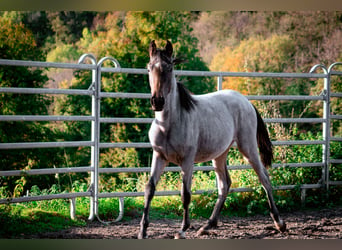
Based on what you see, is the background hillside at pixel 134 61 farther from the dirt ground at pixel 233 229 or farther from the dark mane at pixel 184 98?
the dark mane at pixel 184 98

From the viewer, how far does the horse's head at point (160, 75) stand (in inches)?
153

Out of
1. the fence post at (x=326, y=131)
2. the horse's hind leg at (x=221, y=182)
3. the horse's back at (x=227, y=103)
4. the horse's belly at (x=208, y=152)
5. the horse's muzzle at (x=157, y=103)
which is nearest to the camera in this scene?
the horse's muzzle at (x=157, y=103)

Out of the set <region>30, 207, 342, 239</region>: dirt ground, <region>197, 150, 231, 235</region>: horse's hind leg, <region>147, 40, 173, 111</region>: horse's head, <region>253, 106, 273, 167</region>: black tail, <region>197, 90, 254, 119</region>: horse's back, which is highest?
<region>147, 40, 173, 111</region>: horse's head

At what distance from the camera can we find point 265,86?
600 inches

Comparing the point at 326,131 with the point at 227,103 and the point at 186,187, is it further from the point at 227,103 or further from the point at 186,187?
the point at 186,187

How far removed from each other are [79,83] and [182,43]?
3266 mm

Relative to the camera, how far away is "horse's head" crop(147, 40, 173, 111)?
12.7ft

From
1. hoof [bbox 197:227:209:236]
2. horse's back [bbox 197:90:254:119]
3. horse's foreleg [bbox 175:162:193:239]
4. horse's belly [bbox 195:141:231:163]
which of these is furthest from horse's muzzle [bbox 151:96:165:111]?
hoof [bbox 197:227:209:236]

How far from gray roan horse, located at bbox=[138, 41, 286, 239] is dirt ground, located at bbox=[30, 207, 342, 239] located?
181 millimetres

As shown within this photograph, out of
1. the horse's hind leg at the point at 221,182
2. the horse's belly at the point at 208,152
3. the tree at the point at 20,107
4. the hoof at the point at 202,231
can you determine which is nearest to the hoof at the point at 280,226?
the horse's hind leg at the point at 221,182

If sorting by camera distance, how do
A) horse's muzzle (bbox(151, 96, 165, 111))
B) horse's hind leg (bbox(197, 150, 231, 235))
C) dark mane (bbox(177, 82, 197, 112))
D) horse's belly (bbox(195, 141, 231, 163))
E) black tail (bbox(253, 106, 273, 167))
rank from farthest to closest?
black tail (bbox(253, 106, 273, 167)) < horse's hind leg (bbox(197, 150, 231, 235)) < horse's belly (bbox(195, 141, 231, 163)) < dark mane (bbox(177, 82, 197, 112)) < horse's muzzle (bbox(151, 96, 165, 111))

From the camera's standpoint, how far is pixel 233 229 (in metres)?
5.04

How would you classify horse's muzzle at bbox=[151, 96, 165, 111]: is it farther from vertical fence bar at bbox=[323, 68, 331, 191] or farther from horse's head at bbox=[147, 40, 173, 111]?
vertical fence bar at bbox=[323, 68, 331, 191]

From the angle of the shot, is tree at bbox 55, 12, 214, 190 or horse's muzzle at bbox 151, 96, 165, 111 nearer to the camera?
horse's muzzle at bbox 151, 96, 165, 111
